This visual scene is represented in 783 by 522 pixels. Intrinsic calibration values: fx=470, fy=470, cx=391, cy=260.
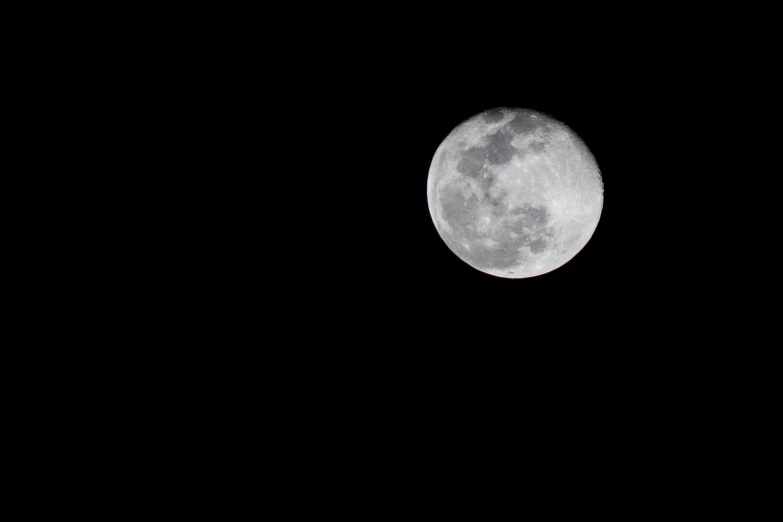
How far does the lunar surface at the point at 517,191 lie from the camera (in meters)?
2.79

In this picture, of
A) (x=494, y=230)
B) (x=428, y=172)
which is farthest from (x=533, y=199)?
(x=428, y=172)

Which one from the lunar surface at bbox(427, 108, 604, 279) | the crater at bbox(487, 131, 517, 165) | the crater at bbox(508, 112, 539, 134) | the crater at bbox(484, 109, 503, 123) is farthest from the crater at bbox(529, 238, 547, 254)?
the crater at bbox(484, 109, 503, 123)

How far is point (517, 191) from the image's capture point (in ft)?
9.09

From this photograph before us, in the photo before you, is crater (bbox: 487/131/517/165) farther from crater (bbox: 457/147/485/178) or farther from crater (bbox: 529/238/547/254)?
crater (bbox: 529/238/547/254)

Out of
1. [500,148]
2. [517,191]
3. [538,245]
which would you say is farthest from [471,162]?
[538,245]

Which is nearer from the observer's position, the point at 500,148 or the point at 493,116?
the point at 500,148

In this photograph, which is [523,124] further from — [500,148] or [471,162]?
[471,162]

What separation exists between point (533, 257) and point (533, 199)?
41 centimetres

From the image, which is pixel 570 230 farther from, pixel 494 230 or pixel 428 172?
pixel 428 172

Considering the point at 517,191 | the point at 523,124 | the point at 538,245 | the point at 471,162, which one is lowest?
the point at 538,245

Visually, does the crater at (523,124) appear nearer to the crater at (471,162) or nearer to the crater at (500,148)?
the crater at (500,148)

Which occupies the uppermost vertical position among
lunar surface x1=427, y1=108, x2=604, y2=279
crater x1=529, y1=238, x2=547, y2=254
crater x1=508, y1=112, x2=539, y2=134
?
crater x1=508, y1=112, x2=539, y2=134

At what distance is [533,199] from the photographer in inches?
109

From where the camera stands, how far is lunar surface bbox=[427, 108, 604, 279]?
279 centimetres
